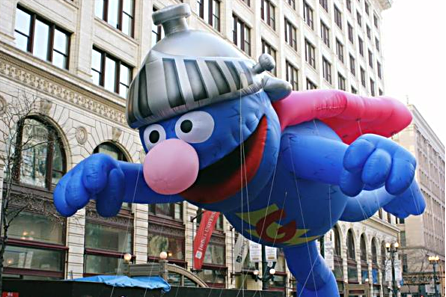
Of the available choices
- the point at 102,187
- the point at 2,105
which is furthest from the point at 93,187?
the point at 2,105

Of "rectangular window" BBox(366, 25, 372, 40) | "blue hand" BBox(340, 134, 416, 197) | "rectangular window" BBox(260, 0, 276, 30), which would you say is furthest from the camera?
"rectangular window" BBox(366, 25, 372, 40)

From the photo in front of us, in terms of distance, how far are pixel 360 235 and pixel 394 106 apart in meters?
38.6

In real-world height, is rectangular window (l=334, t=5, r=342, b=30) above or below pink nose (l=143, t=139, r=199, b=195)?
above

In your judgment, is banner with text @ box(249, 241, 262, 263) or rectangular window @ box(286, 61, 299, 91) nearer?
banner with text @ box(249, 241, 262, 263)

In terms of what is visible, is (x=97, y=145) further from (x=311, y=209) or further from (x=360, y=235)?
(x=360, y=235)

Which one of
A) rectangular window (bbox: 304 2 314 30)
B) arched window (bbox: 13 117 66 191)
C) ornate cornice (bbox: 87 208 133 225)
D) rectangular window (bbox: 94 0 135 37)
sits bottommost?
ornate cornice (bbox: 87 208 133 225)

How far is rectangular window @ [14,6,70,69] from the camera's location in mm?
18625

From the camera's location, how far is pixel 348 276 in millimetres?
41188

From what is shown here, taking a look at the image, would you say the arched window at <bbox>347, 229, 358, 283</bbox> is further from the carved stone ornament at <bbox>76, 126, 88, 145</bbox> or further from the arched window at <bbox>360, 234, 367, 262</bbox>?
the carved stone ornament at <bbox>76, 126, 88, 145</bbox>

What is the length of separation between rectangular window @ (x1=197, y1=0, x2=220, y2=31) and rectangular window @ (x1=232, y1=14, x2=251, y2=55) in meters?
1.52

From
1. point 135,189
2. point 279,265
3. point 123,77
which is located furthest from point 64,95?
point 279,265

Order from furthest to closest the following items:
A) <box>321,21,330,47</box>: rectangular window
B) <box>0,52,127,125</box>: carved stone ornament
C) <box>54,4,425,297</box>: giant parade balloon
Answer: <box>321,21,330,47</box>: rectangular window < <box>0,52,127,125</box>: carved stone ornament < <box>54,4,425,297</box>: giant parade balloon

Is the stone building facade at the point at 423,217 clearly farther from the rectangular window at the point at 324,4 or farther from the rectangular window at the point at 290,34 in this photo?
the rectangular window at the point at 290,34

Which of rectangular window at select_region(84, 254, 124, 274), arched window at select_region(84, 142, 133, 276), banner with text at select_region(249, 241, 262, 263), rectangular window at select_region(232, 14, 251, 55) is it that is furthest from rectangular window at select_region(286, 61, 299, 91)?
rectangular window at select_region(84, 254, 124, 274)
